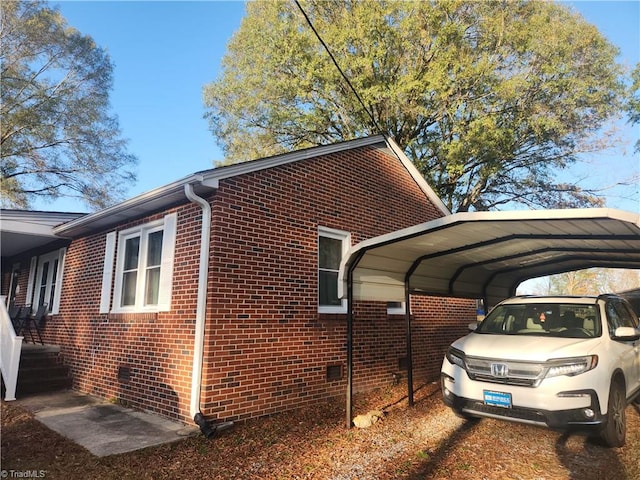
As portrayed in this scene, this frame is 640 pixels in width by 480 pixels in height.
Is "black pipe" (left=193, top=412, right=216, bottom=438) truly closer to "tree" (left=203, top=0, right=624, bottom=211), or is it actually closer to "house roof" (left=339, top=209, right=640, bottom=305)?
"house roof" (left=339, top=209, right=640, bottom=305)

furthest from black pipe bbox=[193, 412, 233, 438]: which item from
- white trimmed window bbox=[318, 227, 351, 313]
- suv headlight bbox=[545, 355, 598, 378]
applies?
suv headlight bbox=[545, 355, 598, 378]

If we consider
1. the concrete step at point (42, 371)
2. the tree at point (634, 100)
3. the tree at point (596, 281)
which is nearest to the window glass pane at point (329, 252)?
the concrete step at point (42, 371)

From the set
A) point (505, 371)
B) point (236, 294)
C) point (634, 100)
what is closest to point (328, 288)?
point (236, 294)

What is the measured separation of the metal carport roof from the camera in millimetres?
4926

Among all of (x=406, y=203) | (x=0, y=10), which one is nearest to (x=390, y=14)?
(x=406, y=203)

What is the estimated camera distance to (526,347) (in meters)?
4.83

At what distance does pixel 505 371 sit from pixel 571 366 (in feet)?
2.15

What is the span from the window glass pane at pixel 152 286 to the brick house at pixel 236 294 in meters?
0.03

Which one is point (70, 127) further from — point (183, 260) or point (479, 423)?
point (479, 423)

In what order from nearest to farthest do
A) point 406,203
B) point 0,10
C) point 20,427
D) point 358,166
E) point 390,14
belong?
point 20,427 → point 358,166 → point 406,203 → point 390,14 → point 0,10

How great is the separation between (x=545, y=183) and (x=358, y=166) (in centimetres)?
1211

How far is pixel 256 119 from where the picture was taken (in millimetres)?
19109

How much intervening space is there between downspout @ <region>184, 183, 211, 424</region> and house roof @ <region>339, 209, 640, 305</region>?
1985mm

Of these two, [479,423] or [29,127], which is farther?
[29,127]
